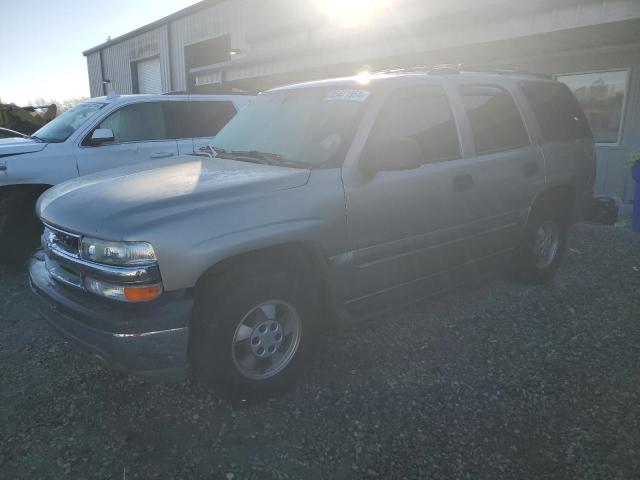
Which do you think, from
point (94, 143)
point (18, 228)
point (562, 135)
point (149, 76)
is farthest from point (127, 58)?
point (562, 135)

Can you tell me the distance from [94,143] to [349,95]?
3.65m

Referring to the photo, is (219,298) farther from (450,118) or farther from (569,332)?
(569,332)

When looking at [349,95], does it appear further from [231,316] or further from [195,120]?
[195,120]

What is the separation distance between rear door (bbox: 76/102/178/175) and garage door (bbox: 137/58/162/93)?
2043cm

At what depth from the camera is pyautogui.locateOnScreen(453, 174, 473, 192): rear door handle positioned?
3.50m

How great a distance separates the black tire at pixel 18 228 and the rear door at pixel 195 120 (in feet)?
6.42

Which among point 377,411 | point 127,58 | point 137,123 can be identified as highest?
point 127,58

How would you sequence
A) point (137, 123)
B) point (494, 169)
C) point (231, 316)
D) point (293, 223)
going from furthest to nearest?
point (137, 123) < point (494, 169) < point (293, 223) < point (231, 316)

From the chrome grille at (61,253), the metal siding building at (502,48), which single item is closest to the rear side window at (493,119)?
the chrome grille at (61,253)

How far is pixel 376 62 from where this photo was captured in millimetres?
9961

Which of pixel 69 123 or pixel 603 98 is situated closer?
pixel 69 123

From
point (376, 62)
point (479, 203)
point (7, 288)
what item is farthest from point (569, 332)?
point (376, 62)

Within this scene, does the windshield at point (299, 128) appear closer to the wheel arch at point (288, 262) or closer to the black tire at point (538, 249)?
the wheel arch at point (288, 262)

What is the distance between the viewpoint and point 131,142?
589cm
